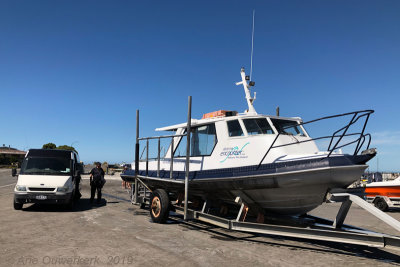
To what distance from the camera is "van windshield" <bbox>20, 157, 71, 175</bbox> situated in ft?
37.0

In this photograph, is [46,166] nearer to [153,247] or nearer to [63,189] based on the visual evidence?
[63,189]

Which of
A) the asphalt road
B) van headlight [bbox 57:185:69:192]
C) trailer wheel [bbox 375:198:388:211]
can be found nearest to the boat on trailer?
the asphalt road

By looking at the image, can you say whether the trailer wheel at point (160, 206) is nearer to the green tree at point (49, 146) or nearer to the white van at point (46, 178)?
the white van at point (46, 178)

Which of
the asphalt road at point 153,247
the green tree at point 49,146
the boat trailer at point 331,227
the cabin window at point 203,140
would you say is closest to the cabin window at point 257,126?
the cabin window at point 203,140

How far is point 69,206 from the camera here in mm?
11359

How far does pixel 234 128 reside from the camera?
26.1 ft

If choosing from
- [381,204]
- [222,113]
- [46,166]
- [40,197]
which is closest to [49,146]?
[46,166]

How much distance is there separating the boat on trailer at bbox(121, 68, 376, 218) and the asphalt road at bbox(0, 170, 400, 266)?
91 centimetres

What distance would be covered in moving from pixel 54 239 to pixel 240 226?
397 centimetres

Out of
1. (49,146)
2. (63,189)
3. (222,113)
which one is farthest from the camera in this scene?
(49,146)

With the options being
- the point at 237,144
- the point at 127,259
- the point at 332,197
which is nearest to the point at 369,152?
the point at 332,197

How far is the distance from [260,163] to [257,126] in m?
1.21

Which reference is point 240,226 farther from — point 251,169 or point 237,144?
point 237,144

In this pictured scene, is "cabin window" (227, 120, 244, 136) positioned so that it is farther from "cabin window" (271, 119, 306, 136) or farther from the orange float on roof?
"cabin window" (271, 119, 306, 136)
